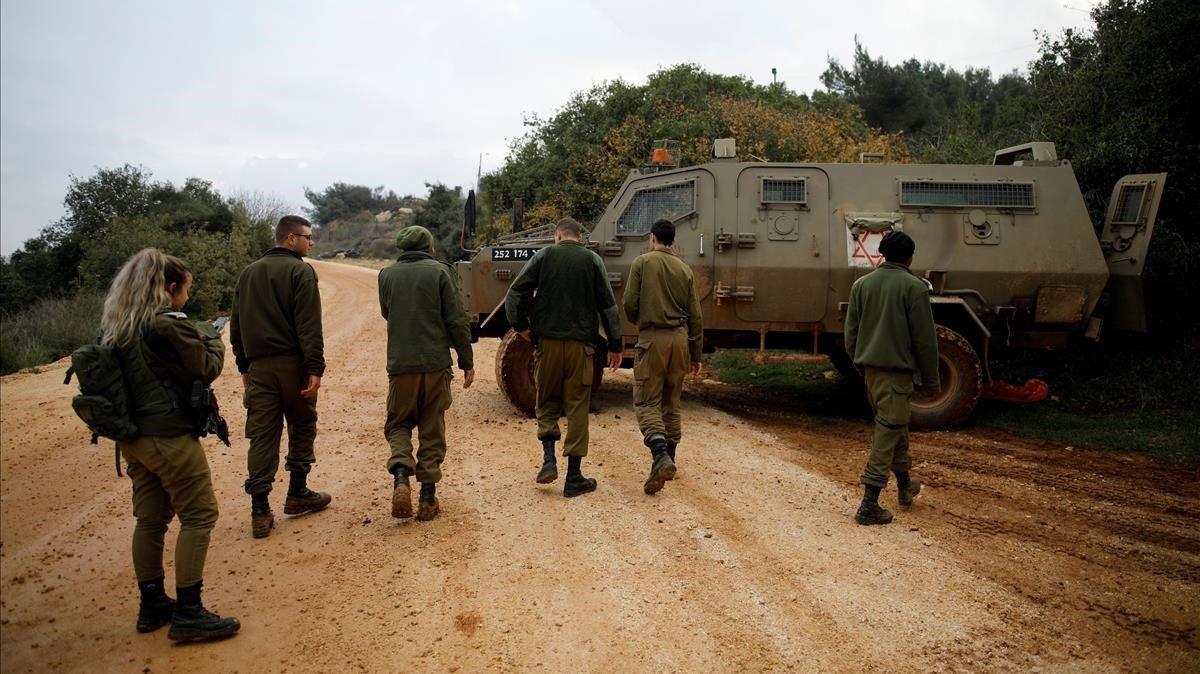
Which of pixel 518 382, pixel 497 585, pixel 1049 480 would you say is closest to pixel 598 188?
pixel 518 382

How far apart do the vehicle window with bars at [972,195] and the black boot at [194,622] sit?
6.73 metres

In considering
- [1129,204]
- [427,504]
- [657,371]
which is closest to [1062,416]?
[1129,204]

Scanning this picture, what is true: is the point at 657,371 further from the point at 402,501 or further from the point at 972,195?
the point at 972,195

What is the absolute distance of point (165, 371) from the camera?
366cm

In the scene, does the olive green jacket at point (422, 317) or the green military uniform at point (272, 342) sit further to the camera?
the olive green jacket at point (422, 317)

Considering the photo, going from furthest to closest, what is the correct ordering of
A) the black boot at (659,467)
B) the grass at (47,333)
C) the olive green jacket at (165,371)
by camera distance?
the grass at (47,333)
the black boot at (659,467)
the olive green jacket at (165,371)

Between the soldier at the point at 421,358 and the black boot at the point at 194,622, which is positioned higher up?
the soldier at the point at 421,358

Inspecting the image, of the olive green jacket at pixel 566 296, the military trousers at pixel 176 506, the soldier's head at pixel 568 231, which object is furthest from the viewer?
the soldier's head at pixel 568 231

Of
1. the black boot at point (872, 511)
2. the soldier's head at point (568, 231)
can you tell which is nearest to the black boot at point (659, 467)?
the black boot at point (872, 511)

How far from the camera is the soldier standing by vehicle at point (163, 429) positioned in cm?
358

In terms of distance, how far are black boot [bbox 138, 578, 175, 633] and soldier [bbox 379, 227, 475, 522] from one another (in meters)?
1.47

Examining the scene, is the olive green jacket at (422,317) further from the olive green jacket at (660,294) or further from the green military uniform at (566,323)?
the olive green jacket at (660,294)

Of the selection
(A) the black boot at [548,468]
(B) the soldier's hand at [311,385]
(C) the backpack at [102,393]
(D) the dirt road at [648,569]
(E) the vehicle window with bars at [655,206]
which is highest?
(E) the vehicle window with bars at [655,206]

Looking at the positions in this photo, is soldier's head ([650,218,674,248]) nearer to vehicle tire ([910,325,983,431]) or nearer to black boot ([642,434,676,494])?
black boot ([642,434,676,494])
